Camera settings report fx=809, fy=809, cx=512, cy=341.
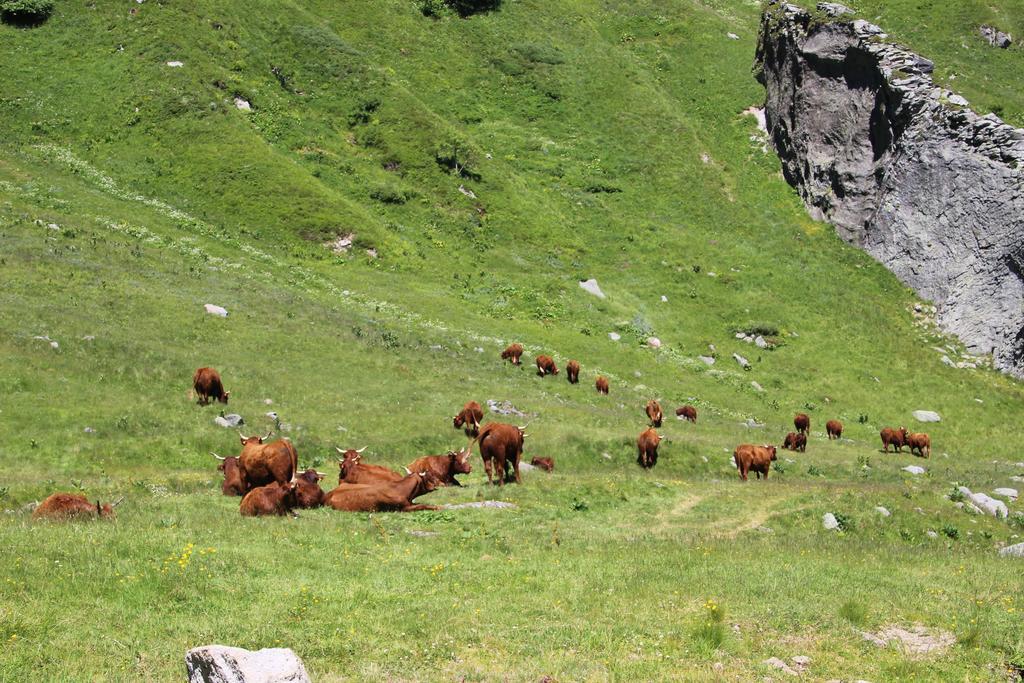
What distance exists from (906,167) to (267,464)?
55.8 m

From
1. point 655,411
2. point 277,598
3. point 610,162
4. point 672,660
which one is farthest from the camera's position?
point 610,162

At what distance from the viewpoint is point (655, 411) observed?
3438cm

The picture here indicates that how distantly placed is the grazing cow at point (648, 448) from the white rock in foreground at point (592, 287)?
24394 mm

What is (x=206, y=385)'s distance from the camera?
26297 mm

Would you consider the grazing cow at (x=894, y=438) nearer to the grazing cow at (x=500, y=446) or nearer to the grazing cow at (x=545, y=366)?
the grazing cow at (x=545, y=366)

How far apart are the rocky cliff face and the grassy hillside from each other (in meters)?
2.36

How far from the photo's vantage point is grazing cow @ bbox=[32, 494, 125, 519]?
14.8m

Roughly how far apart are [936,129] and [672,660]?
58.0 metres

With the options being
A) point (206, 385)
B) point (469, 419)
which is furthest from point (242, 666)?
point (469, 419)

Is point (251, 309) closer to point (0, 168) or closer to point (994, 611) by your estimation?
point (0, 168)

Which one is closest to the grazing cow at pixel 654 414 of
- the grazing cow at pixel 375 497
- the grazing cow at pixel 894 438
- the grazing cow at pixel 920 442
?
the grazing cow at pixel 894 438

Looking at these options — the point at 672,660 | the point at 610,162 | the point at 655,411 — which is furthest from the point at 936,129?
the point at 672,660

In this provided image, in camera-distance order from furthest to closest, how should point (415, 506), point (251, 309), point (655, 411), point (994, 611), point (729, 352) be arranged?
1. point (729, 352)
2. point (251, 309)
3. point (655, 411)
4. point (415, 506)
5. point (994, 611)

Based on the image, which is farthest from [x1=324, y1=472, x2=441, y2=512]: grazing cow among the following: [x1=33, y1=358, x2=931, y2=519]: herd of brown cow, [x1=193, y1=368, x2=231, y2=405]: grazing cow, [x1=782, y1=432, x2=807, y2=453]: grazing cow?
[x1=782, y1=432, x2=807, y2=453]: grazing cow
